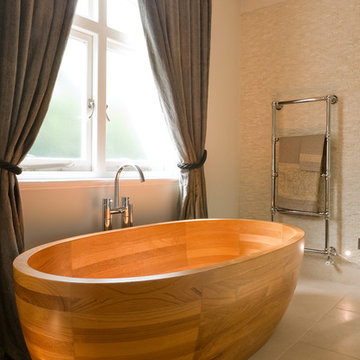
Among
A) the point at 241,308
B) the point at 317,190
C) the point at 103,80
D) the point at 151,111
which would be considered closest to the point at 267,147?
the point at 317,190

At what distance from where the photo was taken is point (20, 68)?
176 centimetres

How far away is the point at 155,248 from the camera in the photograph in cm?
224

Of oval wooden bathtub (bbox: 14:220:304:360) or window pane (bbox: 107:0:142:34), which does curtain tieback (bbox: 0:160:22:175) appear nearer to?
oval wooden bathtub (bbox: 14:220:304:360)

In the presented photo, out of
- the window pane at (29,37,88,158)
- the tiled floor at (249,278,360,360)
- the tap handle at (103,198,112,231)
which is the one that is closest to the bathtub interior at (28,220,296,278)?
the tap handle at (103,198,112,231)

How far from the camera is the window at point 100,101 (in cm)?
230

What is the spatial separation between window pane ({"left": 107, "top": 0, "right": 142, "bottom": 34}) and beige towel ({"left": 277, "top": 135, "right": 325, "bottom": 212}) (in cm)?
156

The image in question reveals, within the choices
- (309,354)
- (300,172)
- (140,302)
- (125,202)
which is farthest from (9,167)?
(300,172)

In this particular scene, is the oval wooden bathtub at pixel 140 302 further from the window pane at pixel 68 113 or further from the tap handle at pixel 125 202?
the window pane at pixel 68 113

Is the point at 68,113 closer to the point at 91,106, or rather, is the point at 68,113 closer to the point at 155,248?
the point at 91,106

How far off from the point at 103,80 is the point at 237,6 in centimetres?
182

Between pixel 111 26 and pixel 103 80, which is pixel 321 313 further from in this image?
pixel 111 26

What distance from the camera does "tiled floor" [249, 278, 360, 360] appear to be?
1.83m

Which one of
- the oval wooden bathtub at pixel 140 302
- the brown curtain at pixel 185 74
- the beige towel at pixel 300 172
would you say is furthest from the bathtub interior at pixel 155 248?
the beige towel at pixel 300 172

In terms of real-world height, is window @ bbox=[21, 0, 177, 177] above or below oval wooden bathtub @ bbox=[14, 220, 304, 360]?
above
